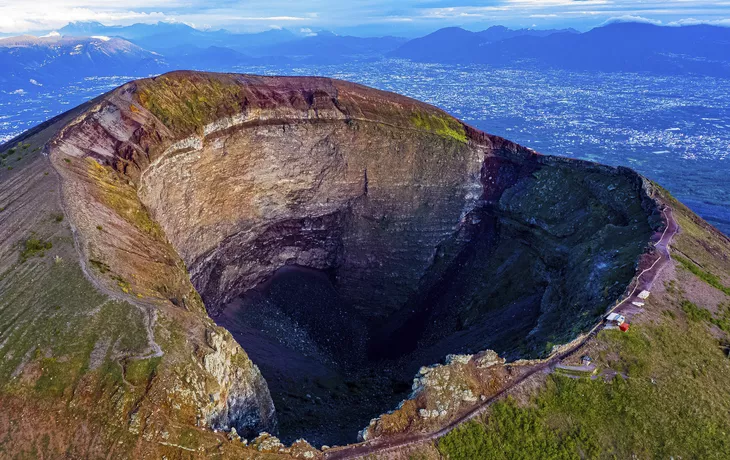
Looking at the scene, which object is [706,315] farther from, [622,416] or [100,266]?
[100,266]

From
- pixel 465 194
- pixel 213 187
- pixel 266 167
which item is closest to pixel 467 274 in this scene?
pixel 465 194

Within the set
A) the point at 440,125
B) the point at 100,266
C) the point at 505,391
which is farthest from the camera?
the point at 440,125

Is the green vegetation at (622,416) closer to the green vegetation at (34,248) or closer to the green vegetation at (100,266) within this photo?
the green vegetation at (100,266)

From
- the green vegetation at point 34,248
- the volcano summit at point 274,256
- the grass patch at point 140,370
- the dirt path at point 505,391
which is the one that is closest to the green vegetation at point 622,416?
the dirt path at point 505,391

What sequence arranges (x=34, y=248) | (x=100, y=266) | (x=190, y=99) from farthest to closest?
1. (x=190, y=99)
2. (x=34, y=248)
3. (x=100, y=266)

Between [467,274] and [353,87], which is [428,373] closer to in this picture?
[467,274]

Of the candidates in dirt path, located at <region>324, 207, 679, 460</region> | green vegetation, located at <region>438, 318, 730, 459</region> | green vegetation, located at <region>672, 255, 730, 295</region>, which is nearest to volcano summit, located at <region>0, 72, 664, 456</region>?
dirt path, located at <region>324, 207, 679, 460</region>

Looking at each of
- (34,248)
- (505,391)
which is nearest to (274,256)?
(34,248)
